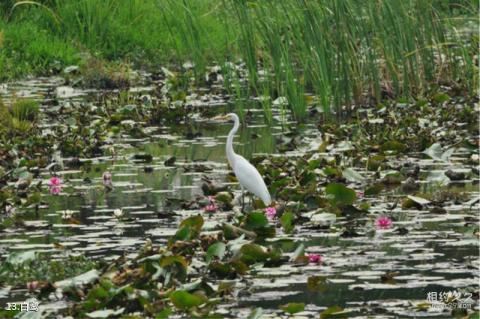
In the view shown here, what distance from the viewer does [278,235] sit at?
8.62m

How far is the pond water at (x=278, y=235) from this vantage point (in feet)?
23.2

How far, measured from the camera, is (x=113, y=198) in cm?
999

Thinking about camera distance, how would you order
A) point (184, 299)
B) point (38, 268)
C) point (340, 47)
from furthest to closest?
point (340, 47)
point (38, 268)
point (184, 299)

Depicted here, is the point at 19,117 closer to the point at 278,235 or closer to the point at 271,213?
the point at 271,213

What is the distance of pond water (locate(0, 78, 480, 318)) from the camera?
706cm

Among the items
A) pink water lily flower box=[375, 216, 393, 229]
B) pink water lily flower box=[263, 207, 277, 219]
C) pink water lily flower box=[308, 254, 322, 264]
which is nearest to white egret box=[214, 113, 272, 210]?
pink water lily flower box=[263, 207, 277, 219]

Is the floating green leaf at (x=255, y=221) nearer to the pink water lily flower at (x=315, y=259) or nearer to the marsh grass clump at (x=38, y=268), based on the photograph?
the pink water lily flower at (x=315, y=259)

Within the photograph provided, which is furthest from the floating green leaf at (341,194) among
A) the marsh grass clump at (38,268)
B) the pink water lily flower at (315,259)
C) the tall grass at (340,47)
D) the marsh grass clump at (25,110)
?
the marsh grass clump at (25,110)

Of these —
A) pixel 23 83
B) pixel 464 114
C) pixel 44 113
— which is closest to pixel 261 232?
pixel 464 114

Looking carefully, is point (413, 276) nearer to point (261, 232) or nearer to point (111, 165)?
point (261, 232)

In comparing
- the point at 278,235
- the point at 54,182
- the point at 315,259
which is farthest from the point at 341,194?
the point at 54,182

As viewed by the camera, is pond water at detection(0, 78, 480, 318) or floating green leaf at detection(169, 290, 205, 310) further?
pond water at detection(0, 78, 480, 318)

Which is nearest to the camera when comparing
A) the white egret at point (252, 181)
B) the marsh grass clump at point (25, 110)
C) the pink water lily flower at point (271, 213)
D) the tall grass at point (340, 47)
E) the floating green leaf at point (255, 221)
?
the floating green leaf at point (255, 221)

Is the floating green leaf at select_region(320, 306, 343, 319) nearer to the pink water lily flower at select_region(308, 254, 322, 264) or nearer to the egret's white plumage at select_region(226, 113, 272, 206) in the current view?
the pink water lily flower at select_region(308, 254, 322, 264)
